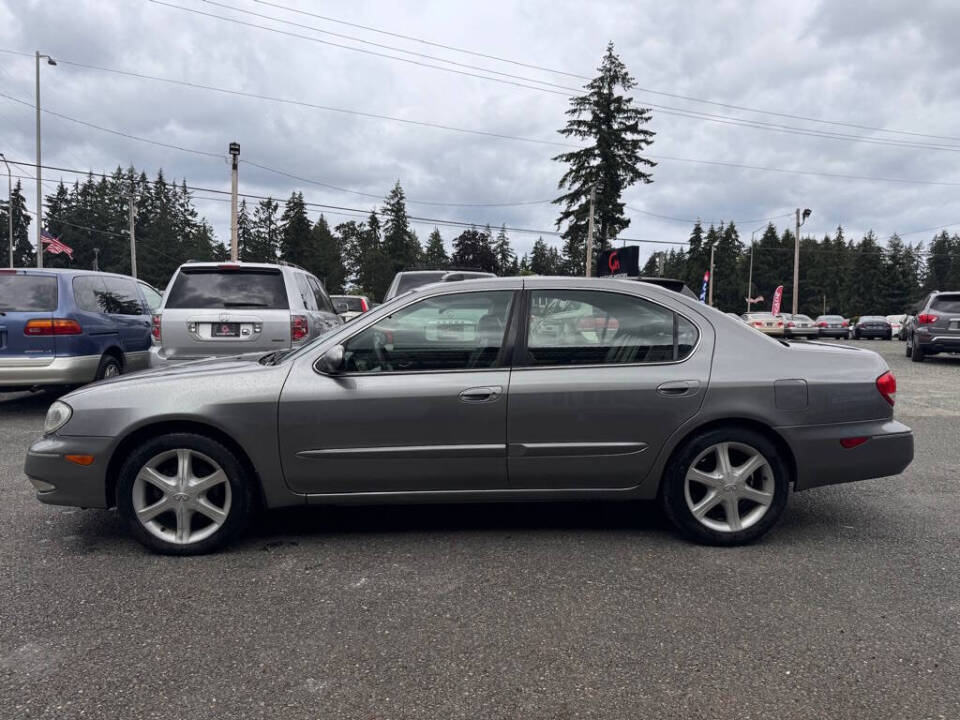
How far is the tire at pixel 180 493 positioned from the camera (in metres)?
3.63

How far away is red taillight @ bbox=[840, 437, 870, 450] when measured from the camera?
3.88 metres

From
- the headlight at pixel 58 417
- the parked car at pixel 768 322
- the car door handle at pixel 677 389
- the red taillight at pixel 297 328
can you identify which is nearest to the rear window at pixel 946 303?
the red taillight at pixel 297 328

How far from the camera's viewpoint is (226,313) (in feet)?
24.5

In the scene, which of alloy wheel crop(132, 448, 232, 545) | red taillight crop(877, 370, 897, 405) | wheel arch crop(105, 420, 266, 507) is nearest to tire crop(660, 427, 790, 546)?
red taillight crop(877, 370, 897, 405)

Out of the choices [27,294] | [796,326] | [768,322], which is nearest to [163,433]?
[27,294]

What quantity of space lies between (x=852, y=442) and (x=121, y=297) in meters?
9.08

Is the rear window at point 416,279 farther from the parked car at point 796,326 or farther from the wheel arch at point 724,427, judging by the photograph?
the parked car at point 796,326

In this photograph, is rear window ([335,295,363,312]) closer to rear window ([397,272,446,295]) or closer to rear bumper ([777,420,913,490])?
rear window ([397,272,446,295])

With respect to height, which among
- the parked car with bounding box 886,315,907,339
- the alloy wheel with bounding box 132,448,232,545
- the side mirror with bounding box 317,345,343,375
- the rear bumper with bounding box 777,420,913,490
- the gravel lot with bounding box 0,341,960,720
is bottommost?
the gravel lot with bounding box 0,341,960,720

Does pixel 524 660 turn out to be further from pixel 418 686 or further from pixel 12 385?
pixel 12 385

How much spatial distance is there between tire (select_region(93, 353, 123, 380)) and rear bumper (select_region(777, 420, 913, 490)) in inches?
299

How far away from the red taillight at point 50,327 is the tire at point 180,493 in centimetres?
515

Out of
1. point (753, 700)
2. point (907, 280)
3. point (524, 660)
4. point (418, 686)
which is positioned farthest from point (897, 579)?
point (907, 280)

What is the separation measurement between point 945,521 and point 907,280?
9852 cm
